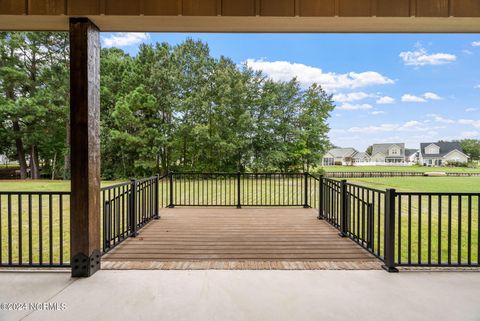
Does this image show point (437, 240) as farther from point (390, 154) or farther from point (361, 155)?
point (390, 154)

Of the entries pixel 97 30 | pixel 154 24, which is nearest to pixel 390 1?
pixel 154 24

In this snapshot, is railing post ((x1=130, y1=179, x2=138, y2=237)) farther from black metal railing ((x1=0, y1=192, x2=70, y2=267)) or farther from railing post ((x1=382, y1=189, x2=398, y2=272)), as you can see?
railing post ((x1=382, y1=189, x2=398, y2=272))

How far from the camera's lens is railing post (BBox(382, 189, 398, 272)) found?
2754 millimetres

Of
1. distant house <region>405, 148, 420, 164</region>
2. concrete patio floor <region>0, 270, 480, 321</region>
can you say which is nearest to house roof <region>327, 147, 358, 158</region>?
distant house <region>405, 148, 420, 164</region>

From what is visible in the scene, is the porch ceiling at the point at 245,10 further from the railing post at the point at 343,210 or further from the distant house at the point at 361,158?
the distant house at the point at 361,158

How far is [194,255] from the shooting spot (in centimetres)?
319

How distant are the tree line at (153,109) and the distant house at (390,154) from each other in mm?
29499

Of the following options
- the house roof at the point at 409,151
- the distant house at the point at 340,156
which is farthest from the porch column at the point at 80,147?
the house roof at the point at 409,151

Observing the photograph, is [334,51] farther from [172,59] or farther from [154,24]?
[154,24]

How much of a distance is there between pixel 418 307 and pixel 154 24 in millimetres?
3597

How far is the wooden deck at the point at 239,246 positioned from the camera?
2928 millimetres

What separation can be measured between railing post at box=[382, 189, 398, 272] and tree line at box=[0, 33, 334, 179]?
46.5 ft

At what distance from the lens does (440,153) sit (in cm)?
3650

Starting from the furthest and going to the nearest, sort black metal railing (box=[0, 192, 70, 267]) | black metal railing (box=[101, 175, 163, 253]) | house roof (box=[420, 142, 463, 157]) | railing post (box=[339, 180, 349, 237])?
house roof (box=[420, 142, 463, 157]) < railing post (box=[339, 180, 349, 237]) < black metal railing (box=[101, 175, 163, 253]) < black metal railing (box=[0, 192, 70, 267])
